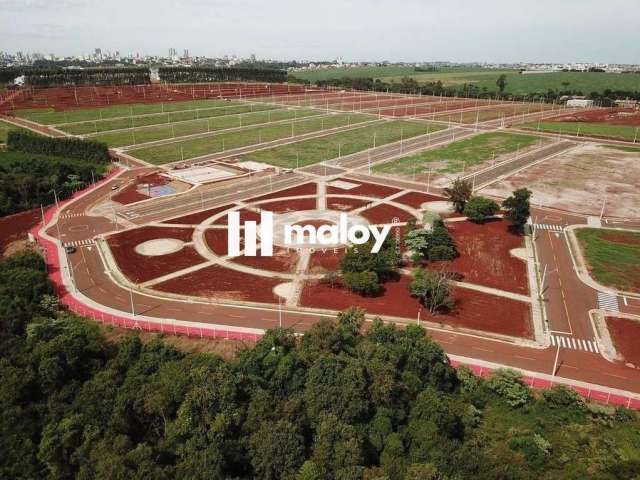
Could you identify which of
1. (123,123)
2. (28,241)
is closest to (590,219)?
(28,241)

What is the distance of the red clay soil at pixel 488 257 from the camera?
5809 centimetres

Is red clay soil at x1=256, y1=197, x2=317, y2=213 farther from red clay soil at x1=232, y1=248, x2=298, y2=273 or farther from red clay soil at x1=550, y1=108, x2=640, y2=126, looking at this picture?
red clay soil at x1=550, y1=108, x2=640, y2=126

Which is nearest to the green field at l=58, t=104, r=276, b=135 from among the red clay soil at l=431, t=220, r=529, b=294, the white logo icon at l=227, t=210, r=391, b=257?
the white logo icon at l=227, t=210, r=391, b=257

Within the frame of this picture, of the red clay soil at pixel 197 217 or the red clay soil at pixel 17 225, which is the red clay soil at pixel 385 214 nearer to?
the red clay soil at pixel 197 217

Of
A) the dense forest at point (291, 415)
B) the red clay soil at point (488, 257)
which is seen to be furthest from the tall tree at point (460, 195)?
the dense forest at point (291, 415)

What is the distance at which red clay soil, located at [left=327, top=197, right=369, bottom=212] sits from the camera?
273 feet

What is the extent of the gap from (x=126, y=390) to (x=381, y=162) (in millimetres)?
90595

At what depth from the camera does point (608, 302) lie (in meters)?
53.4

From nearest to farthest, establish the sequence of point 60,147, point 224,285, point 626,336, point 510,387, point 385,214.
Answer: point 510,387 < point 626,336 < point 224,285 < point 385,214 < point 60,147

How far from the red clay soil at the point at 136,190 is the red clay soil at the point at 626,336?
7763cm

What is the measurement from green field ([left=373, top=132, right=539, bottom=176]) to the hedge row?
6671 centimetres

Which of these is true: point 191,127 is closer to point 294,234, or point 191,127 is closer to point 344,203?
point 344,203

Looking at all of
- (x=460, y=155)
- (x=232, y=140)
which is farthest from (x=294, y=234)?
(x=232, y=140)

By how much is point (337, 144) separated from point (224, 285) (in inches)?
3401
